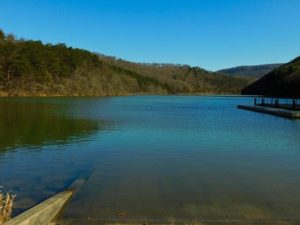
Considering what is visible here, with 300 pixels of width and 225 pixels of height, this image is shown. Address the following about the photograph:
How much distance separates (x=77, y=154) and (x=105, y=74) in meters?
137

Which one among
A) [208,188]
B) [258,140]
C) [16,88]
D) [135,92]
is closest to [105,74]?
[135,92]

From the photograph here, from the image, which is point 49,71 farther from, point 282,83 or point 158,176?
point 158,176

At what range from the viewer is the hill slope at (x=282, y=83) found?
128 meters

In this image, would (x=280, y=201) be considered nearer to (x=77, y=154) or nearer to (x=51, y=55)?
(x=77, y=154)

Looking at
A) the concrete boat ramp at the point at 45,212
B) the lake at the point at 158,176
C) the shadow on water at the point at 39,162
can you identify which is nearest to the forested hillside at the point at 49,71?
the shadow on water at the point at 39,162

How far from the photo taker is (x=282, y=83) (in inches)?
5591

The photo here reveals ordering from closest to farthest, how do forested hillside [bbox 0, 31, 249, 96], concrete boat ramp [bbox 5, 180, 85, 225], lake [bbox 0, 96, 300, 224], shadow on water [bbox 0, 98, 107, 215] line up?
concrete boat ramp [bbox 5, 180, 85, 225], lake [bbox 0, 96, 300, 224], shadow on water [bbox 0, 98, 107, 215], forested hillside [bbox 0, 31, 249, 96]

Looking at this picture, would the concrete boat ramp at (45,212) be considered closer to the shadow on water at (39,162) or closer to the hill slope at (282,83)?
the shadow on water at (39,162)

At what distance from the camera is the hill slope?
5020 inches

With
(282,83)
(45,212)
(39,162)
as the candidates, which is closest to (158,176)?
(39,162)

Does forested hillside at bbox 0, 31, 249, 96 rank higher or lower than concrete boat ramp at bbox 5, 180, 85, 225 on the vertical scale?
higher

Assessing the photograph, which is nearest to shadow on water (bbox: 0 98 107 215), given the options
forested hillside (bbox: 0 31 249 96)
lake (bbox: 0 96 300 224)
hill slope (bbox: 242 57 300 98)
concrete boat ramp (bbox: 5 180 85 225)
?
lake (bbox: 0 96 300 224)

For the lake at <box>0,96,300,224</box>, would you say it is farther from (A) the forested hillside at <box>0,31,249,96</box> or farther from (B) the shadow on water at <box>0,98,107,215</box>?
(A) the forested hillside at <box>0,31,249,96</box>

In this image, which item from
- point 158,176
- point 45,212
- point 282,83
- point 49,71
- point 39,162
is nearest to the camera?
point 45,212
